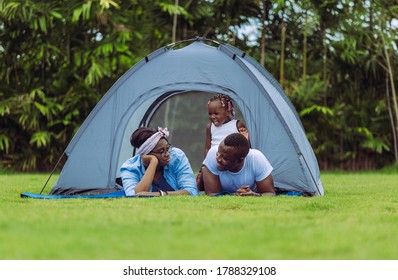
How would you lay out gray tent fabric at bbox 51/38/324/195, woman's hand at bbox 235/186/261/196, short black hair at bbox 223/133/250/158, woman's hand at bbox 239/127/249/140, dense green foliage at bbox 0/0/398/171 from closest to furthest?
short black hair at bbox 223/133/250/158
woman's hand at bbox 235/186/261/196
gray tent fabric at bbox 51/38/324/195
woman's hand at bbox 239/127/249/140
dense green foliage at bbox 0/0/398/171

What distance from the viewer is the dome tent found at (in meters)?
6.95

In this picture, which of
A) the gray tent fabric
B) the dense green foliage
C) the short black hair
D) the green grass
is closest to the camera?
the green grass

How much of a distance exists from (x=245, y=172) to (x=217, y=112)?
93cm

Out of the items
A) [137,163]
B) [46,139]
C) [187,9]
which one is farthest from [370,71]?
[137,163]

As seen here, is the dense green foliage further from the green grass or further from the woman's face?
the green grass

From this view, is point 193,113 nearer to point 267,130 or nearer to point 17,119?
point 17,119

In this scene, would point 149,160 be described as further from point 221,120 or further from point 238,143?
point 221,120

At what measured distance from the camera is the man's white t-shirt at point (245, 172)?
6.34 m

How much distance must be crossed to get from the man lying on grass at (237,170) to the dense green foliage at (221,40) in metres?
5.93

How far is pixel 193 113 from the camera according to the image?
37.0ft

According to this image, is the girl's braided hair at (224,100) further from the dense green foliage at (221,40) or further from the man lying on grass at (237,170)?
the dense green foliage at (221,40)

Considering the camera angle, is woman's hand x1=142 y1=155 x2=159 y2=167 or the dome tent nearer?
woman's hand x1=142 y1=155 x2=159 y2=167

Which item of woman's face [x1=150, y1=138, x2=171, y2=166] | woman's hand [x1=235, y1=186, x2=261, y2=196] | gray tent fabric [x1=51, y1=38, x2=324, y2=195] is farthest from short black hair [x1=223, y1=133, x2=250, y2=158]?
gray tent fabric [x1=51, y1=38, x2=324, y2=195]

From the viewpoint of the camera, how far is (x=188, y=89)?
7.27 meters
